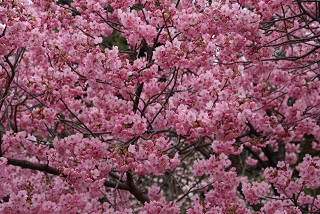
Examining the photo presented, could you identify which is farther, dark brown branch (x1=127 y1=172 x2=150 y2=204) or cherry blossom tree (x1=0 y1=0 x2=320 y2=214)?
dark brown branch (x1=127 y1=172 x2=150 y2=204)

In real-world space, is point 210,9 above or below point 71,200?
above

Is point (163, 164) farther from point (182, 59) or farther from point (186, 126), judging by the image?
point (182, 59)

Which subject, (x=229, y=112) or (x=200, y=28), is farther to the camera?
(x=200, y=28)

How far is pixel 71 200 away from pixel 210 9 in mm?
2015

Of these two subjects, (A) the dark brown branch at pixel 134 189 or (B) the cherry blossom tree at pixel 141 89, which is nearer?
(B) the cherry blossom tree at pixel 141 89

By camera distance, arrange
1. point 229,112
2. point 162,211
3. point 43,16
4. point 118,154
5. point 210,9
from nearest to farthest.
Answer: point 229,112, point 118,154, point 210,9, point 162,211, point 43,16

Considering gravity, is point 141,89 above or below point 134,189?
above

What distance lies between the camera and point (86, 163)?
3.73 metres

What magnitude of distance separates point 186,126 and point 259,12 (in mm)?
1240

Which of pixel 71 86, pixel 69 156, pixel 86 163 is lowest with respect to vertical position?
pixel 86 163

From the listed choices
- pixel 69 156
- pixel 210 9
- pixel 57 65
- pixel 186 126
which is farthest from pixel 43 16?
pixel 186 126

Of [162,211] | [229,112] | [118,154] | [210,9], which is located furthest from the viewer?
[162,211]

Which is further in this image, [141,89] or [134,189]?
[134,189]

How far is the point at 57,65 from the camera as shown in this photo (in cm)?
420
